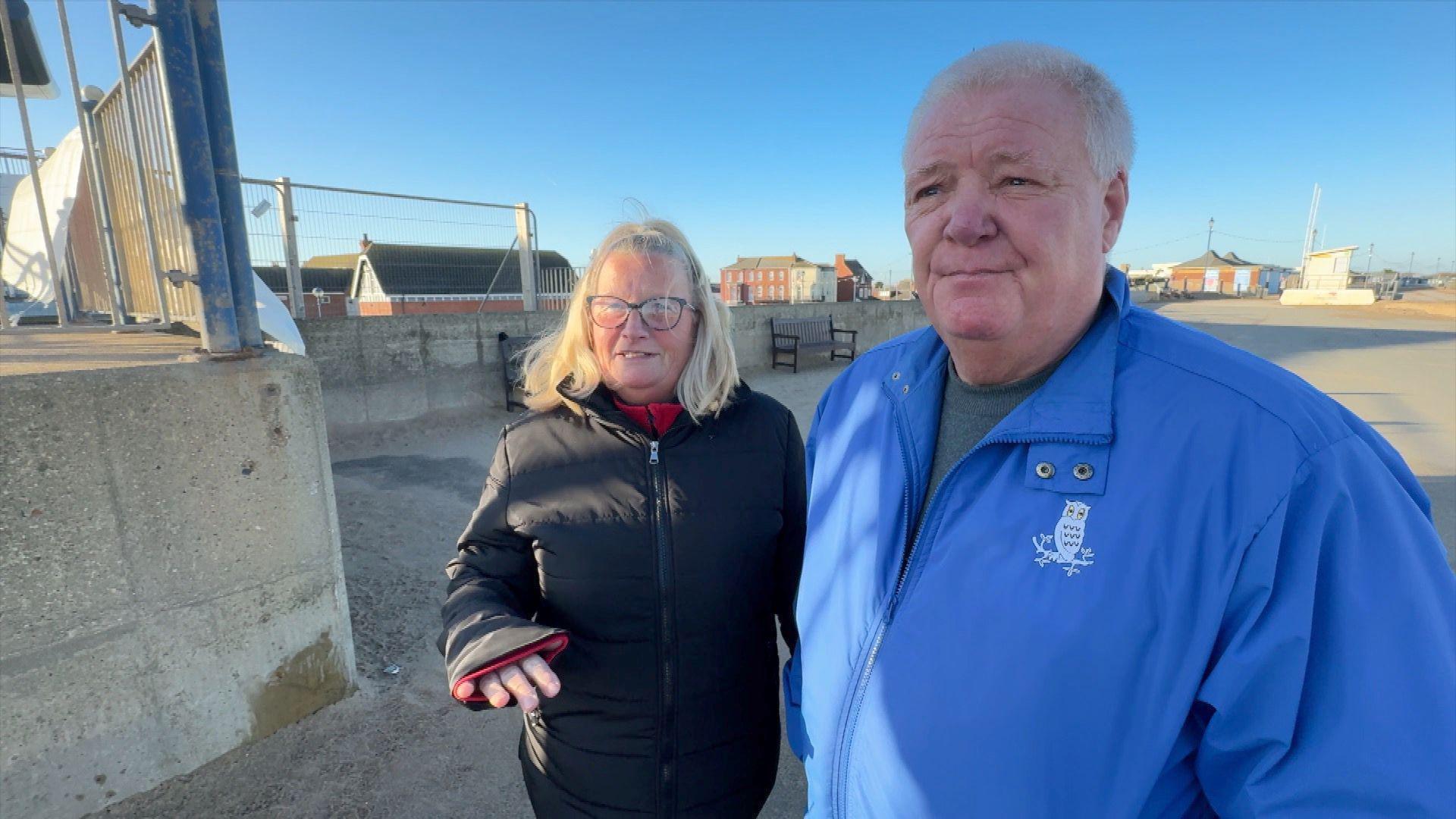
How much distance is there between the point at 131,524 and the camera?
190cm

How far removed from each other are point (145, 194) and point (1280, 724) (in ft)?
11.7

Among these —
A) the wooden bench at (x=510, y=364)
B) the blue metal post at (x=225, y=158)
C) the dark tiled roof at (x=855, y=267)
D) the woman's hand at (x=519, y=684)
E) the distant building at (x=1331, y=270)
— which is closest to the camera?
the woman's hand at (x=519, y=684)

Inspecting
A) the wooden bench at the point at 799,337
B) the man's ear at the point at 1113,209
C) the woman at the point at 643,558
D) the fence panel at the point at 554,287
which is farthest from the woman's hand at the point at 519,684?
the wooden bench at the point at 799,337

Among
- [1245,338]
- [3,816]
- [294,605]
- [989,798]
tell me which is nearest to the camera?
[989,798]

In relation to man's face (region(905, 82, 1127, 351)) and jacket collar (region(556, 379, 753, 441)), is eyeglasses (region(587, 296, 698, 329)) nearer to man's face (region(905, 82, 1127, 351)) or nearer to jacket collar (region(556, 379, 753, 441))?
jacket collar (region(556, 379, 753, 441))

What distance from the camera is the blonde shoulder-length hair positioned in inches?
66.8

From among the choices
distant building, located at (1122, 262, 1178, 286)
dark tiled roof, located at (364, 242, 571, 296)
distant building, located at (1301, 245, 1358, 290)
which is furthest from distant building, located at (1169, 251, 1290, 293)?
dark tiled roof, located at (364, 242, 571, 296)

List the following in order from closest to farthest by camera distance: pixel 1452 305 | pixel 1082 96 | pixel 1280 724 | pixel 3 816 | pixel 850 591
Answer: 1. pixel 1280 724
2. pixel 1082 96
3. pixel 850 591
4. pixel 3 816
5. pixel 1452 305

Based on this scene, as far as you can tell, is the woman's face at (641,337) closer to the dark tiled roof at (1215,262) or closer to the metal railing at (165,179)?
the metal railing at (165,179)

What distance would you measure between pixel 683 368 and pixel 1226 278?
9008cm

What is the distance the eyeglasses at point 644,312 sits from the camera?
170cm

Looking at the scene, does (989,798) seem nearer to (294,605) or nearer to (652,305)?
(652,305)

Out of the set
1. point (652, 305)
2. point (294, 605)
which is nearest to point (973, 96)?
point (652, 305)

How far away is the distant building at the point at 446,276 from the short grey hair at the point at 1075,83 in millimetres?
8097
